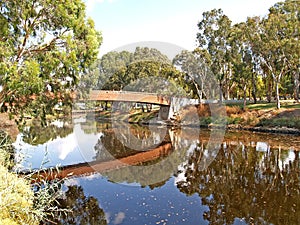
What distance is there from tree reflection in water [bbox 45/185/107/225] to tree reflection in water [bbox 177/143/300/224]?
3210mm

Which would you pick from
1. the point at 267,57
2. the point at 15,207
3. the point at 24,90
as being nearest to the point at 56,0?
the point at 24,90

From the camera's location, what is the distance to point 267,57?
103 feet

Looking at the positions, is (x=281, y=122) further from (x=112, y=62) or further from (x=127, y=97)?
(x=112, y=62)

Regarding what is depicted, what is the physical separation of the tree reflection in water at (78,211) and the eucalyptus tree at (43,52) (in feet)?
13.4

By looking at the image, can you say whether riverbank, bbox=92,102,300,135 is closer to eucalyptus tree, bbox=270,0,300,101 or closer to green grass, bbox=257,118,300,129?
green grass, bbox=257,118,300,129

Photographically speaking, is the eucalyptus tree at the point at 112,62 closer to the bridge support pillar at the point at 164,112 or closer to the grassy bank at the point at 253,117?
the bridge support pillar at the point at 164,112

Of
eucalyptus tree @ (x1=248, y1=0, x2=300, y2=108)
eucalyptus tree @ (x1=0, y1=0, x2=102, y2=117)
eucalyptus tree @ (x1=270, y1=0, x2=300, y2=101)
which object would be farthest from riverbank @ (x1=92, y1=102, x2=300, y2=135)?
eucalyptus tree @ (x1=0, y1=0, x2=102, y2=117)

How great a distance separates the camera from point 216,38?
127 feet

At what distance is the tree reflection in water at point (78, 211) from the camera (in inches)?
309

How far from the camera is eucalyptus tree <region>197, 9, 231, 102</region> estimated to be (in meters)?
37.9

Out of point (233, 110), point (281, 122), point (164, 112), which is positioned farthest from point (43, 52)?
point (164, 112)

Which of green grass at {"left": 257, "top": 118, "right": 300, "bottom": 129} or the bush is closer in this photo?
the bush

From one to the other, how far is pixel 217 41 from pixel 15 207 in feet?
122

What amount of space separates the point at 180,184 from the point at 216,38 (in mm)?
31093
